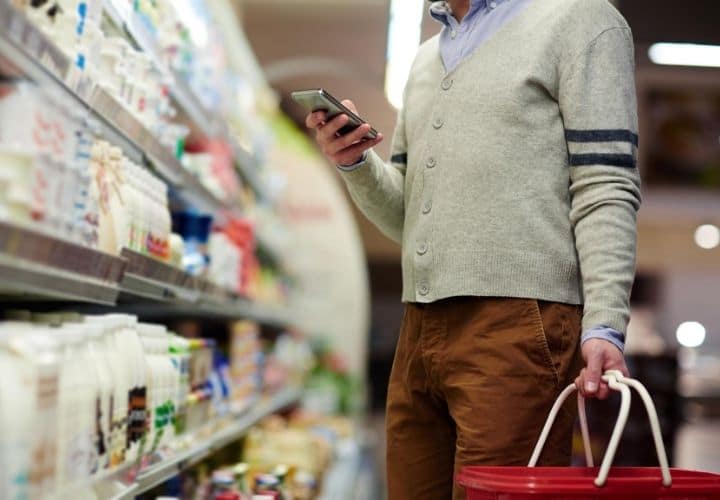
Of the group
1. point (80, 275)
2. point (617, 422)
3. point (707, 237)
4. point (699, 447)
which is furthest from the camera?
point (707, 237)

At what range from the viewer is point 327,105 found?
2.18 m

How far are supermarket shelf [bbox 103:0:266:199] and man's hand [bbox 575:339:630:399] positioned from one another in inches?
55.4

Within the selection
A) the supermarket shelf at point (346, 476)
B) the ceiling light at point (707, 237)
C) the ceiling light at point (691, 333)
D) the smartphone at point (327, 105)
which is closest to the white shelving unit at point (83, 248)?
the smartphone at point (327, 105)

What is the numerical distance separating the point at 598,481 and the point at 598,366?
0.81 ft

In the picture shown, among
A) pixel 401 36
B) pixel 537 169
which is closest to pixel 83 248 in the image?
pixel 537 169

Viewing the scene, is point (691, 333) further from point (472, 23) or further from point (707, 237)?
point (472, 23)

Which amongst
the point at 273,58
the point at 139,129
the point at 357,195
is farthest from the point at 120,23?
the point at 273,58

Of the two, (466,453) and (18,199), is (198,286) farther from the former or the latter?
(18,199)

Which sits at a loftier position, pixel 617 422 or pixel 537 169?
pixel 537 169

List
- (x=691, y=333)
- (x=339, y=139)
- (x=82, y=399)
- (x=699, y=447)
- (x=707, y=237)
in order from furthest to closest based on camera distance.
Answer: (x=691, y=333) < (x=707, y=237) < (x=699, y=447) < (x=339, y=139) < (x=82, y=399)

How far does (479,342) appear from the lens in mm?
2102

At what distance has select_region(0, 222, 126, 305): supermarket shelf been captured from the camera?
5.26 feet

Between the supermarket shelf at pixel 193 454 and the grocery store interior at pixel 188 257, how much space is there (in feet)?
0.04

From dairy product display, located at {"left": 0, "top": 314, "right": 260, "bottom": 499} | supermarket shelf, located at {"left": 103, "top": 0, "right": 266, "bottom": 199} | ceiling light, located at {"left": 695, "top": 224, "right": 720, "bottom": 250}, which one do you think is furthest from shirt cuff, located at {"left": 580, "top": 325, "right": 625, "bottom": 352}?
ceiling light, located at {"left": 695, "top": 224, "right": 720, "bottom": 250}
